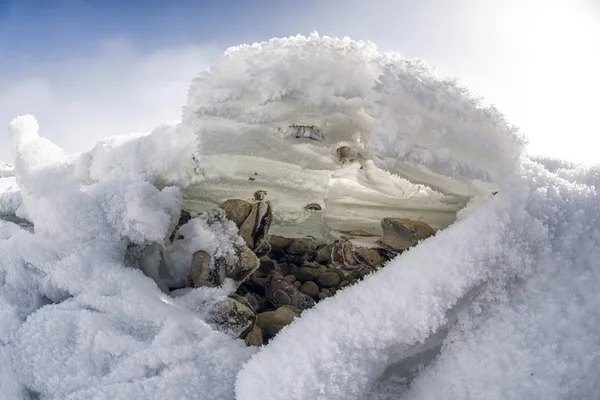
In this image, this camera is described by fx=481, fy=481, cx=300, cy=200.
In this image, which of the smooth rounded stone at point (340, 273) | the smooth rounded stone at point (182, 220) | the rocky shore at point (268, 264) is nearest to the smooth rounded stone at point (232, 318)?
the rocky shore at point (268, 264)

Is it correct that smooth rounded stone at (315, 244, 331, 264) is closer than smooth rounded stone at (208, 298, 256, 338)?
No

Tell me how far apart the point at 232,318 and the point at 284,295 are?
0.29 metres

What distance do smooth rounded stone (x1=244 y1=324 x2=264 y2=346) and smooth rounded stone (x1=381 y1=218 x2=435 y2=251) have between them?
59 cm

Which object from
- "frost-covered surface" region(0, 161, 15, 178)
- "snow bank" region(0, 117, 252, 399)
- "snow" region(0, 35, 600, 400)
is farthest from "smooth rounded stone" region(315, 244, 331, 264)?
"frost-covered surface" region(0, 161, 15, 178)

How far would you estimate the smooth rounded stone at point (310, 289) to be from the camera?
1.75m

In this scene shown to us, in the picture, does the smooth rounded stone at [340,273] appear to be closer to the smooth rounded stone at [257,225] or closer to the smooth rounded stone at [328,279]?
the smooth rounded stone at [328,279]

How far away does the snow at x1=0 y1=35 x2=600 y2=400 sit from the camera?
0.93 meters

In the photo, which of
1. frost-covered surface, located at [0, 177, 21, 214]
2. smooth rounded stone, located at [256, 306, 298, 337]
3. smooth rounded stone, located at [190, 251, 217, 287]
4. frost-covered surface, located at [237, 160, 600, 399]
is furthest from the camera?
frost-covered surface, located at [0, 177, 21, 214]

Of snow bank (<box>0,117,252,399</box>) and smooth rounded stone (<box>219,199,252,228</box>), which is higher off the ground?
smooth rounded stone (<box>219,199,252,228</box>)

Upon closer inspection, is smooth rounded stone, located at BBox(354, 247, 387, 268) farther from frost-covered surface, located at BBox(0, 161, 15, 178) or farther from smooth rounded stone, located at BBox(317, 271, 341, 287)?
frost-covered surface, located at BBox(0, 161, 15, 178)

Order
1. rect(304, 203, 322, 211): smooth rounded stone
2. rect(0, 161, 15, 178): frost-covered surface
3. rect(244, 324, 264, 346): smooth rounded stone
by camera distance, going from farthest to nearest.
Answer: rect(0, 161, 15, 178): frost-covered surface
rect(304, 203, 322, 211): smooth rounded stone
rect(244, 324, 264, 346): smooth rounded stone

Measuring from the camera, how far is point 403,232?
1679 mm

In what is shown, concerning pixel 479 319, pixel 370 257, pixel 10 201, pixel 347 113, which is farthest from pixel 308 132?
pixel 10 201

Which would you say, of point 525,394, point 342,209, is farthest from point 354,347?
point 342,209
